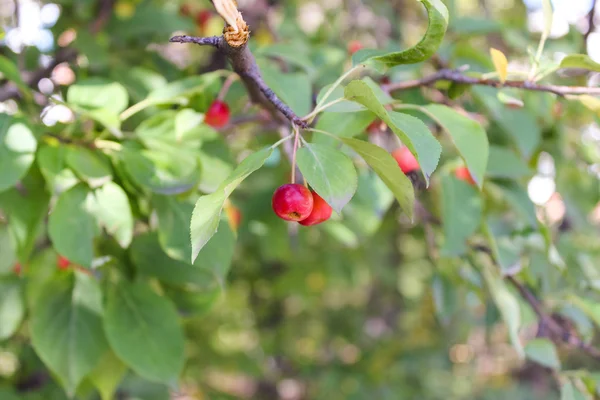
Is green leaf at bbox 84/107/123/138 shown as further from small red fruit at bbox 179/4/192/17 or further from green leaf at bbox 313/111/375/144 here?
small red fruit at bbox 179/4/192/17

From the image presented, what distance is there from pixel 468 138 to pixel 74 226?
61cm

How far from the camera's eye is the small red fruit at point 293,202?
0.69 metres

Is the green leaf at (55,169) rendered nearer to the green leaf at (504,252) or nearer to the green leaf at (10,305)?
the green leaf at (10,305)

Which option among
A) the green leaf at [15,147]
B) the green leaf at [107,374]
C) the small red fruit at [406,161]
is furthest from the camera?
the small red fruit at [406,161]

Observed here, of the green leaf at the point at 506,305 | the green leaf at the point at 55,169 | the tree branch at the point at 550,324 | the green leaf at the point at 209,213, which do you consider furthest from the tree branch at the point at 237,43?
the tree branch at the point at 550,324

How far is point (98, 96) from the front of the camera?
1.04 m

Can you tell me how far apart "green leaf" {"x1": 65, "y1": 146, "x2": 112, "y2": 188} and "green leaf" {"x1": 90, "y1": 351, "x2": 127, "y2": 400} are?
1.21 ft

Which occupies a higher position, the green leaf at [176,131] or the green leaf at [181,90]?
the green leaf at [181,90]

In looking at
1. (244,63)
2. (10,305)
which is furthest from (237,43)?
(10,305)

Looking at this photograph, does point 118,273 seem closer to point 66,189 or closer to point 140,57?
point 66,189

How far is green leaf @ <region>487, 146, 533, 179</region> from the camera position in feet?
4.14

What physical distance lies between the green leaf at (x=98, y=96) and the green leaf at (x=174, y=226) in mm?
191

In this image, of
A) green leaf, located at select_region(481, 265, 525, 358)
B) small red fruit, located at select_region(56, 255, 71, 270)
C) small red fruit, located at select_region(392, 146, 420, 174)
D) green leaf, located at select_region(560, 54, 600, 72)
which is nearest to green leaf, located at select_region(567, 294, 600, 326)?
green leaf, located at select_region(481, 265, 525, 358)

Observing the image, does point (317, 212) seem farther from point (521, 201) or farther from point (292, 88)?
point (521, 201)
